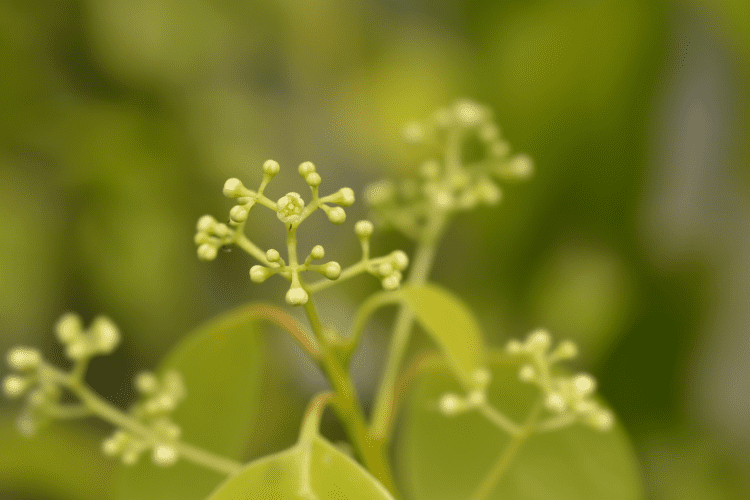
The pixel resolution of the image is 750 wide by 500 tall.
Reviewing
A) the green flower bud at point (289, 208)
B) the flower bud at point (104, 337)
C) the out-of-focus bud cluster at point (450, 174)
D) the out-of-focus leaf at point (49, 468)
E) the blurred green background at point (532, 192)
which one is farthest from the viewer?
the blurred green background at point (532, 192)

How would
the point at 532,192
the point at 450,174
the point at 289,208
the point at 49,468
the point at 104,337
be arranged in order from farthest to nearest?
the point at 532,192 < the point at 49,468 < the point at 450,174 < the point at 104,337 < the point at 289,208

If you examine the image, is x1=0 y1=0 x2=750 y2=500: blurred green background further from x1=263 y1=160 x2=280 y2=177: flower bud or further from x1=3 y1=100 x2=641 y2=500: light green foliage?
x1=263 y1=160 x2=280 y2=177: flower bud

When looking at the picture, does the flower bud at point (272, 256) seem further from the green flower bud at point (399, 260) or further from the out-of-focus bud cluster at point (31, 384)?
the out-of-focus bud cluster at point (31, 384)

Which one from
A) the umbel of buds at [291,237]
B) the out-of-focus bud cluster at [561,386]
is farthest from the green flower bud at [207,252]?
the out-of-focus bud cluster at [561,386]

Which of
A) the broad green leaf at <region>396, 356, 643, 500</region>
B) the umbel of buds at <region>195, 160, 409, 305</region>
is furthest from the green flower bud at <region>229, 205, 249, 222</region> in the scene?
the broad green leaf at <region>396, 356, 643, 500</region>

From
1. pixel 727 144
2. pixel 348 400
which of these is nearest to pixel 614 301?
pixel 727 144

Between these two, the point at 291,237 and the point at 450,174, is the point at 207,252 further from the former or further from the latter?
the point at 450,174

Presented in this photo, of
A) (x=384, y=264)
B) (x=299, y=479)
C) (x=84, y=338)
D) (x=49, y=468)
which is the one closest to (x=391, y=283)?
(x=384, y=264)
